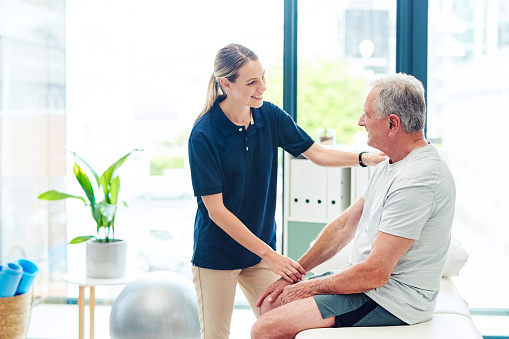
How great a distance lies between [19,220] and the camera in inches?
133

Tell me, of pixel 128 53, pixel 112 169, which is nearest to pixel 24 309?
pixel 112 169

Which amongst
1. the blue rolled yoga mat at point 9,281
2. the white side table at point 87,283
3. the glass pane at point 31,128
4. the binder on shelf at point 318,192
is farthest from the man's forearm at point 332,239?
the glass pane at point 31,128

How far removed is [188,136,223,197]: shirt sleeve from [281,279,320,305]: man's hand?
0.40 metres

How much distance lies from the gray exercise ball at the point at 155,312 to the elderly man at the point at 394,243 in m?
0.88

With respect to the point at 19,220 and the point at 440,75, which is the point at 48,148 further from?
the point at 440,75

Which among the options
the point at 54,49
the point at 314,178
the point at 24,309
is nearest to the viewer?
the point at 24,309

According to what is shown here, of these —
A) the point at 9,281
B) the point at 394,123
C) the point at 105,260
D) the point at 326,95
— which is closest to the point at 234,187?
the point at 394,123

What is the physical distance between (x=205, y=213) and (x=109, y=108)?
1.70m

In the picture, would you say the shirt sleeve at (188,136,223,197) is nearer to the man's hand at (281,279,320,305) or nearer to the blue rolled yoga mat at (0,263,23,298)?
the man's hand at (281,279,320,305)

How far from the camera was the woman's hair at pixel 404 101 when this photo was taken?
1.64m

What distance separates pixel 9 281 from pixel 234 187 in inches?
49.4

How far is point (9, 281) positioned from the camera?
2.59m

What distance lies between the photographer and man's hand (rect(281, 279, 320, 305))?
1.77m

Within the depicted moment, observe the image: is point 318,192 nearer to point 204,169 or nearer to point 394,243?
point 204,169
